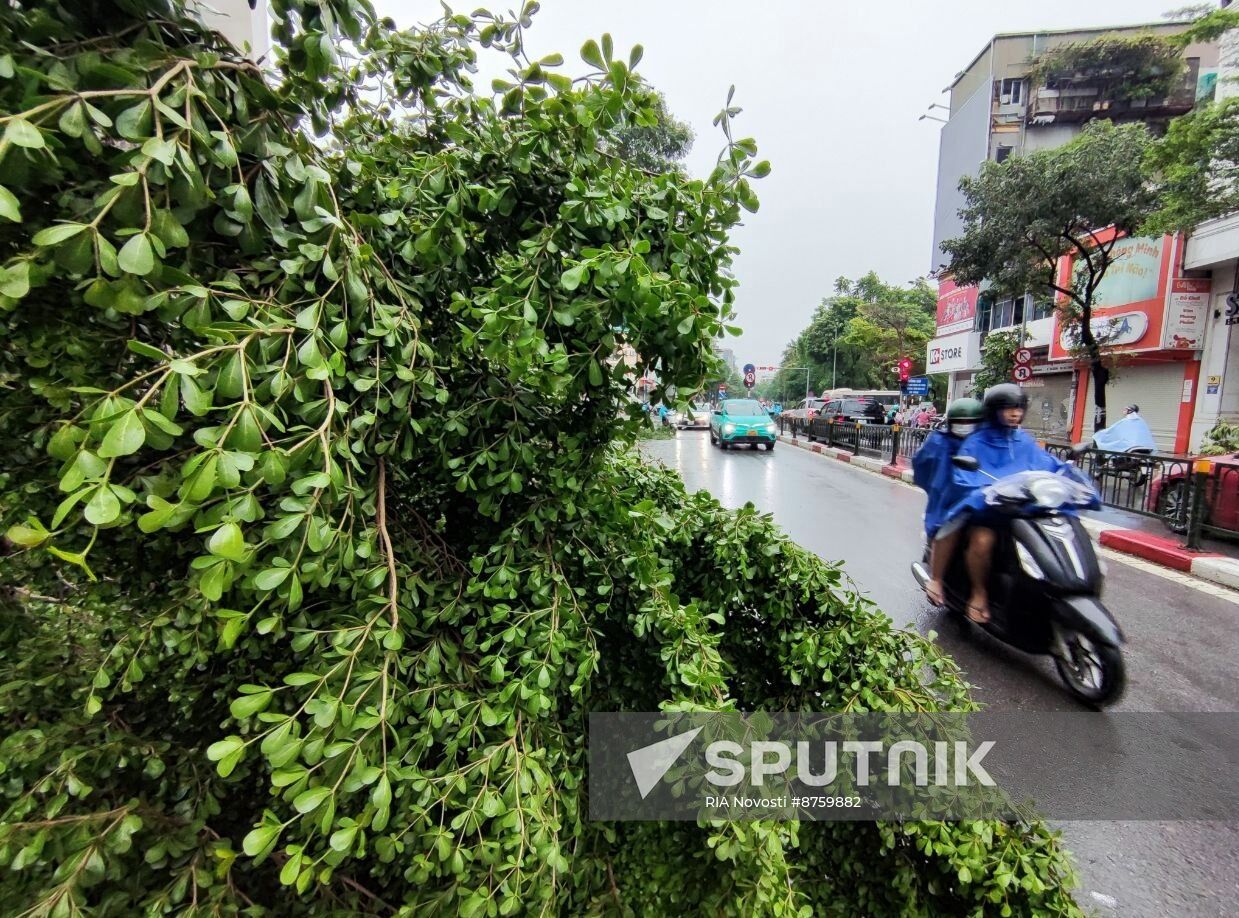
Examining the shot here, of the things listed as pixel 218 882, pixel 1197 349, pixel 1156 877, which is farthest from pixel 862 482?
pixel 218 882

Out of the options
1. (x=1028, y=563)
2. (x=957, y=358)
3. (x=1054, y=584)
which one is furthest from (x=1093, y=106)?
(x=1054, y=584)

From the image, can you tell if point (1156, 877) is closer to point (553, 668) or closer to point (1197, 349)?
point (553, 668)

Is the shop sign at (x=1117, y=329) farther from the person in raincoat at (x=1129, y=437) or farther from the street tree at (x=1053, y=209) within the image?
the person in raincoat at (x=1129, y=437)

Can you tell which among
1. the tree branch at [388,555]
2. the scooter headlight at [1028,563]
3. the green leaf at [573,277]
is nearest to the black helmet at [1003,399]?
the scooter headlight at [1028,563]

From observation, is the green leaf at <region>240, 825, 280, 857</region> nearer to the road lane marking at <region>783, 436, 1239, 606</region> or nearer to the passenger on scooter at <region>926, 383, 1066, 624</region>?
the passenger on scooter at <region>926, 383, 1066, 624</region>

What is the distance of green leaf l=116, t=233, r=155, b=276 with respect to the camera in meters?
0.81

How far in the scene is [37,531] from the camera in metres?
0.75

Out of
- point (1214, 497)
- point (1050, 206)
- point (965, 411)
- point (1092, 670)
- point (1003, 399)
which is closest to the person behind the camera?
point (1092, 670)

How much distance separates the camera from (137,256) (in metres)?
0.81

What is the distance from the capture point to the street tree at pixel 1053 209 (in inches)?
450

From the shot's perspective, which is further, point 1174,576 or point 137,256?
point 1174,576

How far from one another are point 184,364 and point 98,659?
4.19 ft

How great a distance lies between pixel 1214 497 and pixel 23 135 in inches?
352

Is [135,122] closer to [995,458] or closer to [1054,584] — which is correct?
[1054,584]
